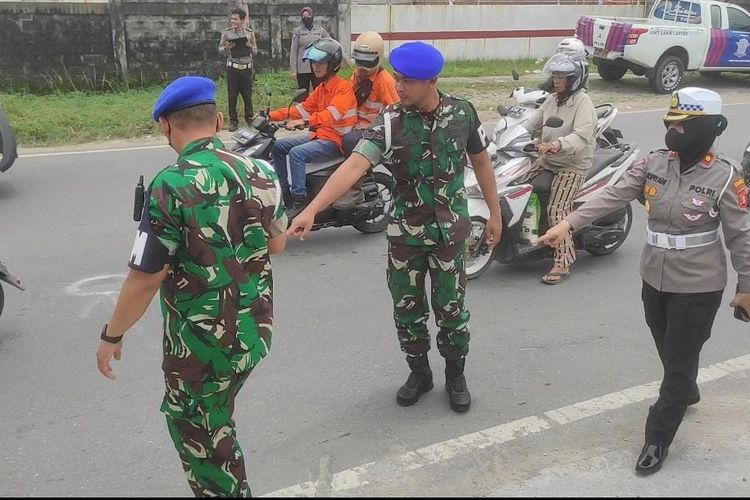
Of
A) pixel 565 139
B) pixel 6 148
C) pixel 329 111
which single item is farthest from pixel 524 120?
pixel 6 148

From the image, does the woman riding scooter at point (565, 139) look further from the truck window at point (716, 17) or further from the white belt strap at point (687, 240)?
the truck window at point (716, 17)

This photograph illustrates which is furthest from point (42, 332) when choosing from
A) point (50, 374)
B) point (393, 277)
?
point (393, 277)

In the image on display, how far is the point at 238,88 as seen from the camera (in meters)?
12.0

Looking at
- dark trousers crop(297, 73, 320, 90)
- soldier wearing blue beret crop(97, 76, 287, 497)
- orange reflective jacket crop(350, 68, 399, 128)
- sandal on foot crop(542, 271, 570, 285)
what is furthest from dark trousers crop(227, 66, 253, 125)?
soldier wearing blue beret crop(97, 76, 287, 497)

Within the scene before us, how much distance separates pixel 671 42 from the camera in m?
16.4

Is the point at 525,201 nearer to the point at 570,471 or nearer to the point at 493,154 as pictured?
the point at 493,154

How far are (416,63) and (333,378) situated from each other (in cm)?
177

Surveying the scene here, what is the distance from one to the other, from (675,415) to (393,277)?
4.71 ft

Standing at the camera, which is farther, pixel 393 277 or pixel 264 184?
pixel 393 277

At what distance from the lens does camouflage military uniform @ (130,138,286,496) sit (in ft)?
8.22

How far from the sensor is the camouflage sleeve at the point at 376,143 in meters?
3.76

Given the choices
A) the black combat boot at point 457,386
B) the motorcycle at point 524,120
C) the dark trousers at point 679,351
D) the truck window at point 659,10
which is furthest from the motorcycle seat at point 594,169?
the truck window at point 659,10

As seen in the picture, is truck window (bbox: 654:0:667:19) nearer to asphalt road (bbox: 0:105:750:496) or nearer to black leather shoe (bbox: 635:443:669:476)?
asphalt road (bbox: 0:105:750:496)

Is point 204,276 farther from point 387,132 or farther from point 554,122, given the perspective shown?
point 554,122
